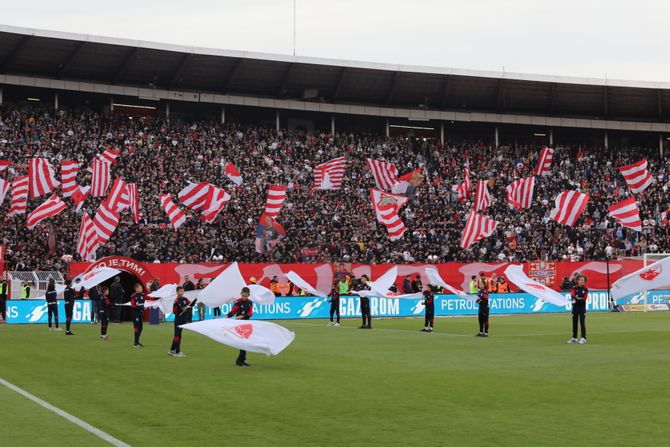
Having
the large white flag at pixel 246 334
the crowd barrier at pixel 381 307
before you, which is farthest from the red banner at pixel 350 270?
the large white flag at pixel 246 334

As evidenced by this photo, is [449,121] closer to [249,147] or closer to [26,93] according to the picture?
Answer: [249,147]

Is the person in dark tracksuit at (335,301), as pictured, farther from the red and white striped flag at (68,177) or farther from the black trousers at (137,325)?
the red and white striped flag at (68,177)

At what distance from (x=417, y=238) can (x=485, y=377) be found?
126ft

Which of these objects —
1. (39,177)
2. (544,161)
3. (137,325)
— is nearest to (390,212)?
(544,161)

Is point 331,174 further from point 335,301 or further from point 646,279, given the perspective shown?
point 646,279

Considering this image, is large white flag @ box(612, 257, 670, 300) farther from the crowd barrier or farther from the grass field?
the crowd barrier

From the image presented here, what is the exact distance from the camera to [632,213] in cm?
4731

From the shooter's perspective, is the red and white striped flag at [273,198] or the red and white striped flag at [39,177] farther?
the red and white striped flag at [273,198]

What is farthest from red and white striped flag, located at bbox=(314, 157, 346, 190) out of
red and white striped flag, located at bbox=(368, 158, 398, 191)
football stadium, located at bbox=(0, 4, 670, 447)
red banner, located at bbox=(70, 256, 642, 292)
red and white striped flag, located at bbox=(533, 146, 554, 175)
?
red and white striped flag, located at bbox=(533, 146, 554, 175)

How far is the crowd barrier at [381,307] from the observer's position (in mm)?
39125

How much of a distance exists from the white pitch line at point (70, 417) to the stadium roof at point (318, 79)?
41.4 m

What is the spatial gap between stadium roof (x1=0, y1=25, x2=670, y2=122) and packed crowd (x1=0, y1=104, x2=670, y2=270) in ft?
9.31

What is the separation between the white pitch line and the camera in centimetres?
1146

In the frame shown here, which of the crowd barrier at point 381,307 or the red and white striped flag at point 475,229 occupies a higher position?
the red and white striped flag at point 475,229
